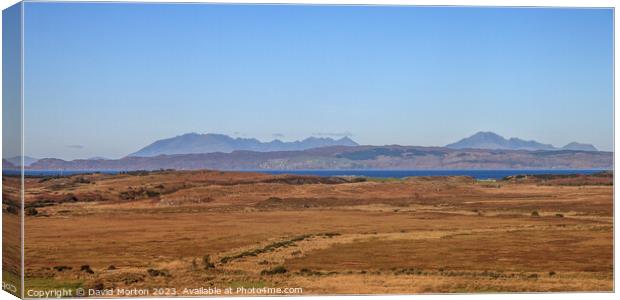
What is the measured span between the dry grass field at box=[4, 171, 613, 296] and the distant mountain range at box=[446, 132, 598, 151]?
122 cm

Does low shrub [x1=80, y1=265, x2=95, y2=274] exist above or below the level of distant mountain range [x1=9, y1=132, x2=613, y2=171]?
below

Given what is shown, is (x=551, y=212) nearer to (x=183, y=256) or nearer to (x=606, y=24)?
(x=606, y=24)

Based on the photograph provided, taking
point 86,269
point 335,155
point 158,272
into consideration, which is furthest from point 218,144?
point 86,269

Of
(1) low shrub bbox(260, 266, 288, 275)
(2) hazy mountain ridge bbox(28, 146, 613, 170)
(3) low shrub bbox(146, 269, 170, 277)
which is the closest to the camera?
(3) low shrub bbox(146, 269, 170, 277)

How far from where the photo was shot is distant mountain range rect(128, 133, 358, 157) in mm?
20516

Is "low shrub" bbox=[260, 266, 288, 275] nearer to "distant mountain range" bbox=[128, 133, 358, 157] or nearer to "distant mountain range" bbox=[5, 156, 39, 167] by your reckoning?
"distant mountain range" bbox=[128, 133, 358, 157]

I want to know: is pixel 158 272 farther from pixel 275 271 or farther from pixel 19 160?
pixel 19 160

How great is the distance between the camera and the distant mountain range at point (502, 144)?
20.9 meters

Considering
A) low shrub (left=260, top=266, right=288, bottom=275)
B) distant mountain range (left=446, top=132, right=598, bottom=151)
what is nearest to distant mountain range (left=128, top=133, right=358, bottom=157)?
distant mountain range (left=446, top=132, right=598, bottom=151)

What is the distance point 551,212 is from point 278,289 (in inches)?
251

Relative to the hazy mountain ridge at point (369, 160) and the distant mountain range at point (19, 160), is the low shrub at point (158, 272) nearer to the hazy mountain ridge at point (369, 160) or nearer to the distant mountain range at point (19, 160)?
the hazy mountain ridge at point (369, 160)

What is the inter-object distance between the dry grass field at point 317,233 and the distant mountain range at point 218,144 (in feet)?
2.93

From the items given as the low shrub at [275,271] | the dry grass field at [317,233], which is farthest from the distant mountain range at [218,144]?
the low shrub at [275,271]

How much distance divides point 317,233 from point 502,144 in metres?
4.15
